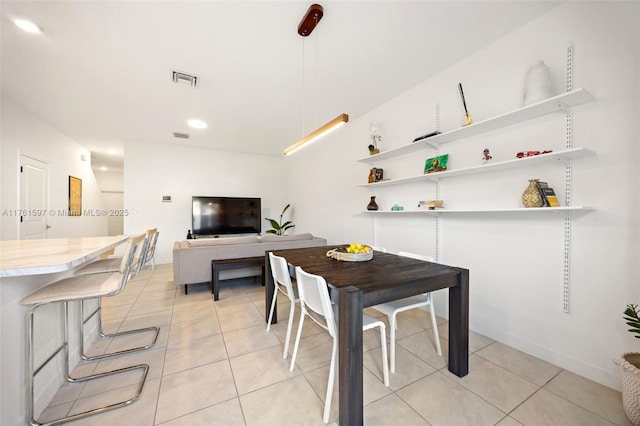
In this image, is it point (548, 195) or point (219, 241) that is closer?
point (548, 195)

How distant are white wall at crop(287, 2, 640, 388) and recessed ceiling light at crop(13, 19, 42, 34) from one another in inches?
136

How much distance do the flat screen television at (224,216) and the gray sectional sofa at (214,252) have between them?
69.6 inches

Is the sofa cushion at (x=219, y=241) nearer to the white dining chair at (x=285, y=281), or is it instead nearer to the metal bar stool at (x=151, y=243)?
the metal bar stool at (x=151, y=243)

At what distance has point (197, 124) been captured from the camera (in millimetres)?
3916

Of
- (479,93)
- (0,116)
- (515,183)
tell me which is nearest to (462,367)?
(515,183)

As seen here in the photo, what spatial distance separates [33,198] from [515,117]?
6023 millimetres

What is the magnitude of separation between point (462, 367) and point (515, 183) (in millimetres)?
1479

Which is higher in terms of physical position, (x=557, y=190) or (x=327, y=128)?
(x=327, y=128)

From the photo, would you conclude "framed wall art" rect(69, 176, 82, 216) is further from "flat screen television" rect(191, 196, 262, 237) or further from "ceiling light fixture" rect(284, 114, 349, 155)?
"ceiling light fixture" rect(284, 114, 349, 155)

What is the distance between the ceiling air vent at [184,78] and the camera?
2.48 metres

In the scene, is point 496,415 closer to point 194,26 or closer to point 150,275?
point 194,26

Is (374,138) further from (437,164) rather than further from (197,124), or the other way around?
(197,124)

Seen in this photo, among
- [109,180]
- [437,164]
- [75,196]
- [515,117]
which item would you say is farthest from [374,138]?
[109,180]

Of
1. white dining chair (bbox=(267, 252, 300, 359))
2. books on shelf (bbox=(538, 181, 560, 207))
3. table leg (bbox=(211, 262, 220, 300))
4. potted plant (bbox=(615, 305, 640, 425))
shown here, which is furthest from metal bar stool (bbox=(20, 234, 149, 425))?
books on shelf (bbox=(538, 181, 560, 207))
